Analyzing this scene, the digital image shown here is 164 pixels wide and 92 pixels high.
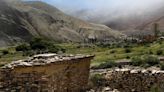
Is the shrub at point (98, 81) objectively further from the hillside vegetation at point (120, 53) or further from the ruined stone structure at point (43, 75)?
the hillside vegetation at point (120, 53)

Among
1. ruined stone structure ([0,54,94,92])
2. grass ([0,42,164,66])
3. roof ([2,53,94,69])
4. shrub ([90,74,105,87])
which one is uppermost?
roof ([2,53,94,69])

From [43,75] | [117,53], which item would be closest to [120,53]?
[117,53]

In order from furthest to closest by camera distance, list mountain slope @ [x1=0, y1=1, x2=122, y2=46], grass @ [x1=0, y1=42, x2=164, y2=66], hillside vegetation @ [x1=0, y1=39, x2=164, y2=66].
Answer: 1. mountain slope @ [x1=0, y1=1, x2=122, y2=46]
2. grass @ [x1=0, y1=42, x2=164, y2=66]
3. hillside vegetation @ [x1=0, y1=39, x2=164, y2=66]

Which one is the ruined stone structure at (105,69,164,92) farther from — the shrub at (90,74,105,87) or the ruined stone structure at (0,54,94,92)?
the ruined stone structure at (0,54,94,92)

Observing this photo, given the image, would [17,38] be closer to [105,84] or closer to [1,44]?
[1,44]

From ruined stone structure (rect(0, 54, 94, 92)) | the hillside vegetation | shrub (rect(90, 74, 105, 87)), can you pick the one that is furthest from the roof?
the hillside vegetation

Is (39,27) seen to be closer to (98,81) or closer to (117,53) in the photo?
(117,53)

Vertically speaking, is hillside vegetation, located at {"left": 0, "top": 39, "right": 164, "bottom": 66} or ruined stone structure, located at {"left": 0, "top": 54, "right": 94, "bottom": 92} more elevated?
ruined stone structure, located at {"left": 0, "top": 54, "right": 94, "bottom": 92}

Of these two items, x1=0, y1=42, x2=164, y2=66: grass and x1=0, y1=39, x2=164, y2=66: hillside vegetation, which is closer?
x1=0, y1=39, x2=164, y2=66: hillside vegetation
